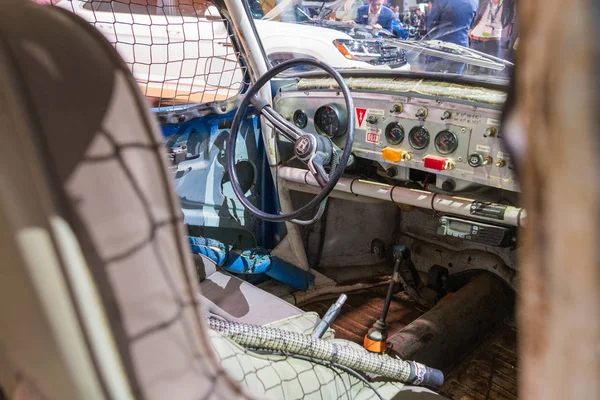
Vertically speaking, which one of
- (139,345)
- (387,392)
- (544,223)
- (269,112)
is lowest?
(387,392)

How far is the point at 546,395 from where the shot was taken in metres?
0.37

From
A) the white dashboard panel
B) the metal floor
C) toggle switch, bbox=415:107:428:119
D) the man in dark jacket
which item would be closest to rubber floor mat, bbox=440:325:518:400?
the metal floor

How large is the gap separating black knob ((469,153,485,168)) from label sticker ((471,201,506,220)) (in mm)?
138

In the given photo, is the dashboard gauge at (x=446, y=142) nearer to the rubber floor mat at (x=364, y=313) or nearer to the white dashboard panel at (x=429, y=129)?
the white dashboard panel at (x=429, y=129)

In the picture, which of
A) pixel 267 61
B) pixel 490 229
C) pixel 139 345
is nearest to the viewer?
pixel 139 345

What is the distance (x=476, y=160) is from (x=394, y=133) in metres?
0.34

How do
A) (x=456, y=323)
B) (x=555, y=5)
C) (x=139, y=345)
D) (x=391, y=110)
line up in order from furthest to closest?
(x=456, y=323)
(x=391, y=110)
(x=139, y=345)
(x=555, y=5)

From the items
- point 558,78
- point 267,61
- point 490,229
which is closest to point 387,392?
point 490,229

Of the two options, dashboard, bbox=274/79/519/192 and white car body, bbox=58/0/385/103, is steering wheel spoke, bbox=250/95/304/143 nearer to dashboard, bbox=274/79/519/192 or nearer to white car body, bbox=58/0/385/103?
dashboard, bbox=274/79/519/192

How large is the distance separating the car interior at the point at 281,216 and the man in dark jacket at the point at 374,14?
2.01ft

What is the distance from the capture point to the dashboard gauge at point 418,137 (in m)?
1.87

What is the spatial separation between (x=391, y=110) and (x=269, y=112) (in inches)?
18.2

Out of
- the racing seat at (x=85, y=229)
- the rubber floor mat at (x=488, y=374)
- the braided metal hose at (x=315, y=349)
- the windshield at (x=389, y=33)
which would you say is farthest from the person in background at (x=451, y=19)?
the racing seat at (x=85, y=229)

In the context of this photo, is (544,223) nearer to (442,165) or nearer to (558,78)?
(558,78)
